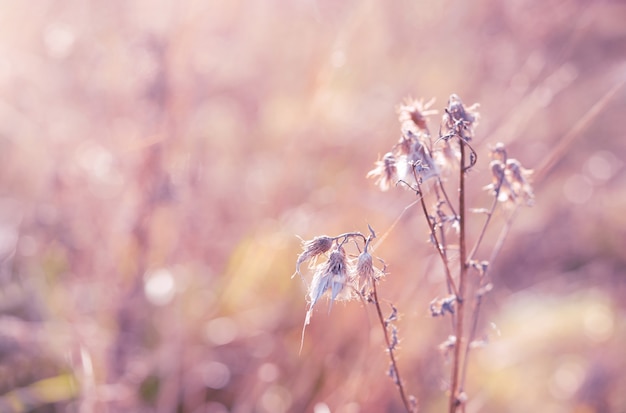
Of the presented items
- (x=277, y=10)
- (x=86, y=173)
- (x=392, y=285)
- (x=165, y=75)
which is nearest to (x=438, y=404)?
(x=392, y=285)

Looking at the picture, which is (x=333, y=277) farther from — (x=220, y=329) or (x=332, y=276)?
(x=220, y=329)

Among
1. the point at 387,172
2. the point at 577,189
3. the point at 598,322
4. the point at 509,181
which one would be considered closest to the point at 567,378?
the point at 598,322

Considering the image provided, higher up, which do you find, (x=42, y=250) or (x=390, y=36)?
(x=390, y=36)

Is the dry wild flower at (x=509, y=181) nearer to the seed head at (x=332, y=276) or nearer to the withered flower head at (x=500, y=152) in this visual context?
the withered flower head at (x=500, y=152)

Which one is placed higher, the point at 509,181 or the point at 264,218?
the point at 264,218

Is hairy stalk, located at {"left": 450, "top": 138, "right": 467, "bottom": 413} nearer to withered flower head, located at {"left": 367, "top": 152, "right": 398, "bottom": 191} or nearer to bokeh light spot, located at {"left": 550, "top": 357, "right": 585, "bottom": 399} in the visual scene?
withered flower head, located at {"left": 367, "top": 152, "right": 398, "bottom": 191}

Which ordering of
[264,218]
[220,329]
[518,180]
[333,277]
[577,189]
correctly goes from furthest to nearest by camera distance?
[577,189] → [264,218] → [220,329] → [518,180] → [333,277]

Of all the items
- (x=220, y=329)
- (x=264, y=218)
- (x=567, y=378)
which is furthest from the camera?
(x=264, y=218)

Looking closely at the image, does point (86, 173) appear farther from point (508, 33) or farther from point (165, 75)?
point (508, 33)

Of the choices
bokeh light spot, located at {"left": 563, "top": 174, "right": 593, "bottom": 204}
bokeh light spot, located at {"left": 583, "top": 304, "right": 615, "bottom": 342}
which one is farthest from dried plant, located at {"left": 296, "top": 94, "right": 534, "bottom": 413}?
bokeh light spot, located at {"left": 563, "top": 174, "right": 593, "bottom": 204}
